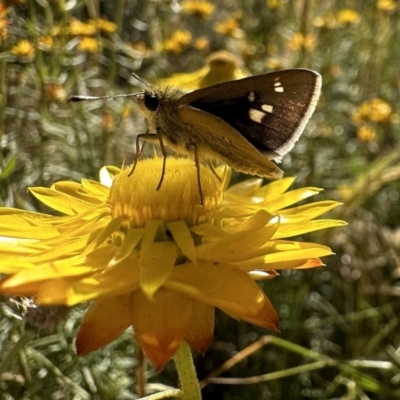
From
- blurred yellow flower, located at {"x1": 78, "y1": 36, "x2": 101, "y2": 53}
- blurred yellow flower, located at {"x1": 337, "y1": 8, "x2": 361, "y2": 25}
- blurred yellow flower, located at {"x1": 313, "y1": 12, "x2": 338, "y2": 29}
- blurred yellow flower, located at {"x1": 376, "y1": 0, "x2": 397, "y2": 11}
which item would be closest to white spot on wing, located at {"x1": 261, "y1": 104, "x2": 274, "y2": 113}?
blurred yellow flower, located at {"x1": 78, "y1": 36, "x2": 101, "y2": 53}

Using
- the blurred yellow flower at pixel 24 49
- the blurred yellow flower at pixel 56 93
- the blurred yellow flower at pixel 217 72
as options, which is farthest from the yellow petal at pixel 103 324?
the blurred yellow flower at pixel 56 93

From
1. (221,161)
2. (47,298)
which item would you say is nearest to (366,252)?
(221,161)

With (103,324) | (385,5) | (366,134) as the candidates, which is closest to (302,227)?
(103,324)

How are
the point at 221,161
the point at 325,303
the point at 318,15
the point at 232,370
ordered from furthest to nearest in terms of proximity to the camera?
1. the point at 318,15
2. the point at 325,303
3. the point at 232,370
4. the point at 221,161

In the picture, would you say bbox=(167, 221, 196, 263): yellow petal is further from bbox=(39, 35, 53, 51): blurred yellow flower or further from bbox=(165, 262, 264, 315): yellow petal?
bbox=(39, 35, 53, 51): blurred yellow flower

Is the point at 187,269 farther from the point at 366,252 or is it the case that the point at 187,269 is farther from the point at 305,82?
the point at 366,252

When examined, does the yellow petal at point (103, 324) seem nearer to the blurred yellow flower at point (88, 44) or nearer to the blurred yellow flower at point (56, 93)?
the blurred yellow flower at point (56, 93)
